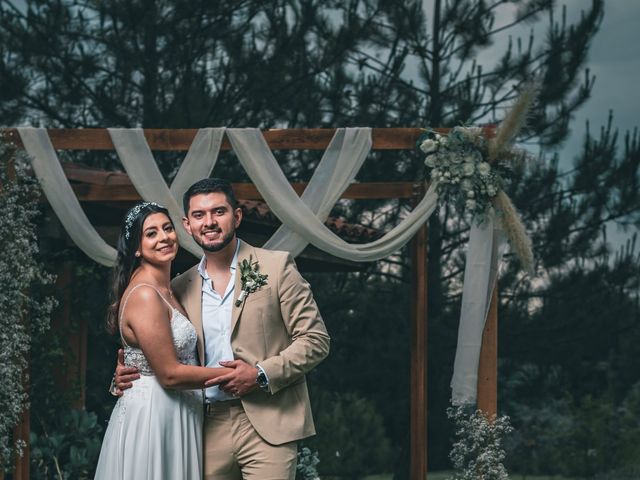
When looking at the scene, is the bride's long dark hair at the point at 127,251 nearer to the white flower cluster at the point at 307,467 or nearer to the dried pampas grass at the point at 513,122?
the dried pampas grass at the point at 513,122

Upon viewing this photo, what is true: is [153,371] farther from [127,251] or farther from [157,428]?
[127,251]

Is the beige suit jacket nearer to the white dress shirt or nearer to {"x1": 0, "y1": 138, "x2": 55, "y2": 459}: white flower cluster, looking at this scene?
the white dress shirt

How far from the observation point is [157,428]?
12.9ft

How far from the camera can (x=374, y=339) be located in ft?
37.4

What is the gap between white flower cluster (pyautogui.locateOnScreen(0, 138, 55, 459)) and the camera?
645 cm

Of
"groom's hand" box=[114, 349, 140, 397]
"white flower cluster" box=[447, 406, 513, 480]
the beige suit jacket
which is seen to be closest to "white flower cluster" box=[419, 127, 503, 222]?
"white flower cluster" box=[447, 406, 513, 480]

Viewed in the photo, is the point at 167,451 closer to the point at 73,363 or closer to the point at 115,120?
the point at 73,363

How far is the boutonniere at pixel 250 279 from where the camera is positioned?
4.07 metres

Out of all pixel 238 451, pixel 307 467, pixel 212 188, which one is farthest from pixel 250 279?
pixel 307 467

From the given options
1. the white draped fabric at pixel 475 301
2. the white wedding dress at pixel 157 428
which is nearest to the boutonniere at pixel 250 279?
the white wedding dress at pixel 157 428

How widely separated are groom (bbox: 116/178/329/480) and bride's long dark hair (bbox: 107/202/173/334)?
0.16 m

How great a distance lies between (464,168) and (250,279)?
276cm

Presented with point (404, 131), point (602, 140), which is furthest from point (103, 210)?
point (602, 140)

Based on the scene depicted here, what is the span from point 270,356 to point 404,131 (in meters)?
2.97
